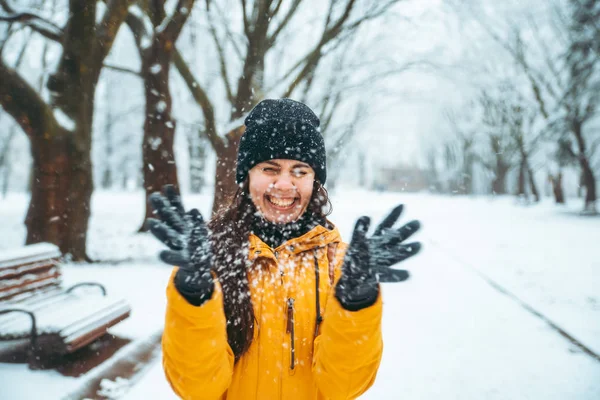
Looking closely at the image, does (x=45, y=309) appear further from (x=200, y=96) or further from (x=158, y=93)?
(x=158, y=93)

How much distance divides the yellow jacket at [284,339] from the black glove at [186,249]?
5 centimetres

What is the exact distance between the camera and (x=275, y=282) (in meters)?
1.43

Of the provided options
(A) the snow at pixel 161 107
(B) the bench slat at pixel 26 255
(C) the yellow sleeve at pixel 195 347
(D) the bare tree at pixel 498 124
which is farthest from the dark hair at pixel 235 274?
(D) the bare tree at pixel 498 124

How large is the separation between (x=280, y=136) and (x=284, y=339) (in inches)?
37.8

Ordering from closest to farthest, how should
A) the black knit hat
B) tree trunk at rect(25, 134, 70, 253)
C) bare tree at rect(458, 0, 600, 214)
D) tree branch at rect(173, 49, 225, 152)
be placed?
the black knit hat < tree trunk at rect(25, 134, 70, 253) < tree branch at rect(173, 49, 225, 152) < bare tree at rect(458, 0, 600, 214)

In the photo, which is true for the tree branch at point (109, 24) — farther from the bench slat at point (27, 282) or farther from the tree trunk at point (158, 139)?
the bench slat at point (27, 282)

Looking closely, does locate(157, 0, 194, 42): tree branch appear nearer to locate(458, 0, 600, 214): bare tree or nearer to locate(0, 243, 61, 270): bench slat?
locate(0, 243, 61, 270): bench slat

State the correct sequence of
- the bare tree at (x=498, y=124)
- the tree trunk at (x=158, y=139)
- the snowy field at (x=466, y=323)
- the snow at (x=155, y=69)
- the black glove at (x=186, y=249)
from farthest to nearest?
the bare tree at (x=498, y=124) < the tree trunk at (x=158, y=139) < the snow at (x=155, y=69) < the snowy field at (x=466, y=323) < the black glove at (x=186, y=249)

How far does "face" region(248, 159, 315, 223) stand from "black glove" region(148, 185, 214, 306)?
463mm

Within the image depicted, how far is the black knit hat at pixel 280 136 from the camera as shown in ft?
5.70

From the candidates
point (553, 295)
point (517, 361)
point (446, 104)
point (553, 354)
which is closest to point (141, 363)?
point (517, 361)

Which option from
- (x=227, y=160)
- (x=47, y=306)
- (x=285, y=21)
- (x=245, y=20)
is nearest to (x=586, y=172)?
(x=285, y=21)

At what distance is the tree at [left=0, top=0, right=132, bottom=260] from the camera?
5.89m

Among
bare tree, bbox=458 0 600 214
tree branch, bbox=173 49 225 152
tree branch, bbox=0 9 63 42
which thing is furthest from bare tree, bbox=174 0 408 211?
bare tree, bbox=458 0 600 214
